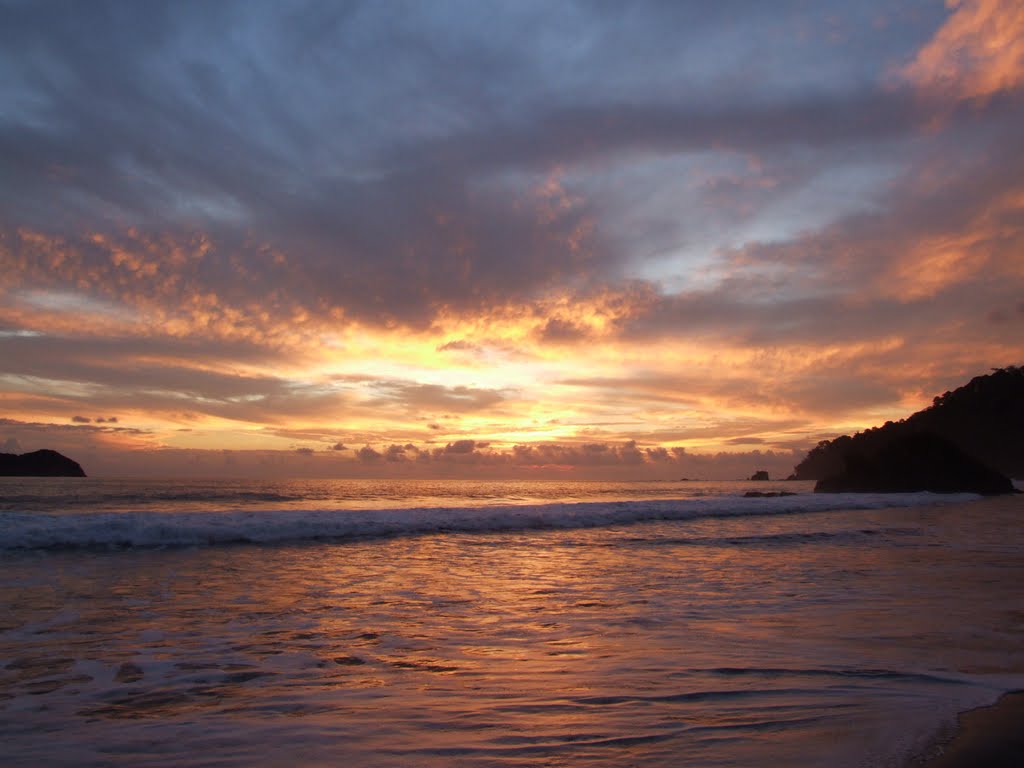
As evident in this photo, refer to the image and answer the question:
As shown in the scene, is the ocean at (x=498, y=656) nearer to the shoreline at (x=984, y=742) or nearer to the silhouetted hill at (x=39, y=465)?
the shoreline at (x=984, y=742)

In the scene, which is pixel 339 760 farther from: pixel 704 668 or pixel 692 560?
pixel 692 560

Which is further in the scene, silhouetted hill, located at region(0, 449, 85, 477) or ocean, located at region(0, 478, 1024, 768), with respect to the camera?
silhouetted hill, located at region(0, 449, 85, 477)

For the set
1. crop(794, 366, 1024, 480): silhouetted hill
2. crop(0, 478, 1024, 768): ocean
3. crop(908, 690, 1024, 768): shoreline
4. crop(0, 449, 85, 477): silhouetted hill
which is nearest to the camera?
crop(908, 690, 1024, 768): shoreline

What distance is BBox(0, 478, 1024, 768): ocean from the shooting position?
462 cm

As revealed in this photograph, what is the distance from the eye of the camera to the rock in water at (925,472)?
2608 inches

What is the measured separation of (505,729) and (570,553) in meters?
13.6

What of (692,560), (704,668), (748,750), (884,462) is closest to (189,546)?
(692,560)

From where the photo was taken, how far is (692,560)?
16.3 meters

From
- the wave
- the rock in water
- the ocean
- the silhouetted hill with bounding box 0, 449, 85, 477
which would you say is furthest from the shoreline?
the silhouetted hill with bounding box 0, 449, 85, 477

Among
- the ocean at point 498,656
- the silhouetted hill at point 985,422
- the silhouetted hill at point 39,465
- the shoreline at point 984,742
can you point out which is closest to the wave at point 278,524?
the ocean at point 498,656

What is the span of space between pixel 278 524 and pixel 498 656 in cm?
1758

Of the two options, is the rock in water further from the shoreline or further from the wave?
the shoreline

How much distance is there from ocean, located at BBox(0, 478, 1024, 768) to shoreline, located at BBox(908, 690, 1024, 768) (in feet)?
0.50

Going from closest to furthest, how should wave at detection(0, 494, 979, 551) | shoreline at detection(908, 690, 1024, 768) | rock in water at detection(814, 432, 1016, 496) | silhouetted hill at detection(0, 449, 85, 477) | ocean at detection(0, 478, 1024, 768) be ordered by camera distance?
shoreline at detection(908, 690, 1024, 768) → ocean at detection(0, 478, 1024, 768) → wave at detection(0, 494, 979, 551) → rock in water at detection(814, 432, 1016, 496) → silhouetted hill at detection(0, 449, 85, 477)
